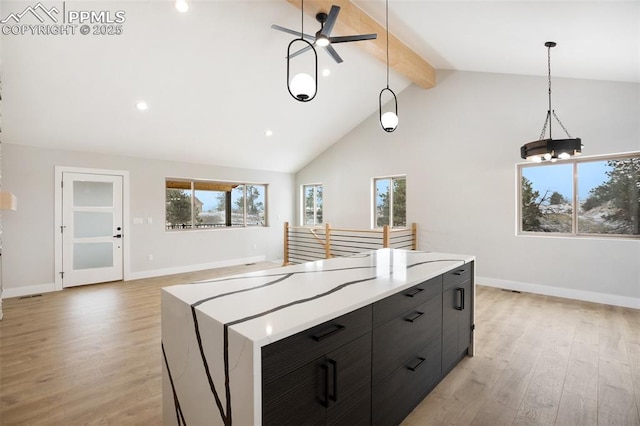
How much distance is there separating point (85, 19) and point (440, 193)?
577 cm

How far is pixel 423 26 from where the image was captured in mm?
4012

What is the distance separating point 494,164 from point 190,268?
6.28m

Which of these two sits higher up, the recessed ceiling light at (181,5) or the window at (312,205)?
the recessed ceiling light at (181,5)

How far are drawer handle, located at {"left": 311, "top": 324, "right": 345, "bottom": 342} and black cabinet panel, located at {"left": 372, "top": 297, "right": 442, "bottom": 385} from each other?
0.32 m

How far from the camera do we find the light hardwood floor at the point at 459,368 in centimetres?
202

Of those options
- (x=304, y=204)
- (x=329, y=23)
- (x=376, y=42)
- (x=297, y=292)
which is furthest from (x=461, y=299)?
(x=304, y=204)

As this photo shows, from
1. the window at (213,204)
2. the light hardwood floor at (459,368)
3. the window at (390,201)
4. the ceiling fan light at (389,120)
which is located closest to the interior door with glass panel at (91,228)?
the window at (213,204)

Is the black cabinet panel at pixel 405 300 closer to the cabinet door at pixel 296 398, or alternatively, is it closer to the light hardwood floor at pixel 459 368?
the cabinet door at pixel 296 398

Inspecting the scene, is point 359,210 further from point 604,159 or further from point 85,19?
point 85,19

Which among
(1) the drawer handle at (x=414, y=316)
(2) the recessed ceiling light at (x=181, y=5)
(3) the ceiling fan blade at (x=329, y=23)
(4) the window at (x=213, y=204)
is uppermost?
(2) the recessed ceiling light at (x=181, y=5)

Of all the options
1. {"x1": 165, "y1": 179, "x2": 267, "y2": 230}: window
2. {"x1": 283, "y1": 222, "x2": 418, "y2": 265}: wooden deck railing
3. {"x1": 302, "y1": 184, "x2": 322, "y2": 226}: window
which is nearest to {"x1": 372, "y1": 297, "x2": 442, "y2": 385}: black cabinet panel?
{"x1": 283, "y1": 222, "x2": 418, "y2": 265}: wooden deck railing

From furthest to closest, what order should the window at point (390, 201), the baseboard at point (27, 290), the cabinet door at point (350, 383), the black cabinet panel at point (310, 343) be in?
the window at point (390, 201) < the baseboard at point (27, 290) < the cabinet door at point (350, 383) < the black cabinet panel at point (310, 343)

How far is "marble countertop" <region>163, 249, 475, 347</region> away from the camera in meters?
1.17

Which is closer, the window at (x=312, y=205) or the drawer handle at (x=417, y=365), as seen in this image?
the drawer handle at (x=417, y=365)
